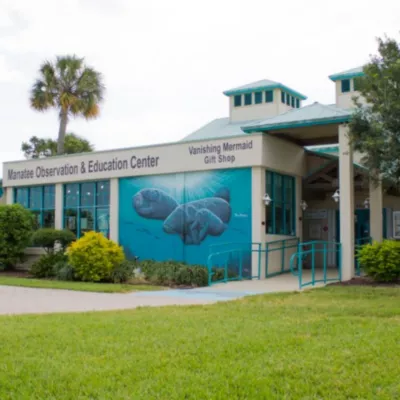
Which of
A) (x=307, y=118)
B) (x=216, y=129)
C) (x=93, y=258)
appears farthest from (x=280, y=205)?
(x=216, y=129)

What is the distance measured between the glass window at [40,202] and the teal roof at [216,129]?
32.3 feet

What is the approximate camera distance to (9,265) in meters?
23.7

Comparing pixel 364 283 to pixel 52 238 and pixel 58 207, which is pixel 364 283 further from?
pixel 58 207

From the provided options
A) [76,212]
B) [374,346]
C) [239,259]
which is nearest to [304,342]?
[374,346]

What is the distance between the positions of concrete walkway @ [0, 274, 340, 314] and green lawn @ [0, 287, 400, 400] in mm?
2175

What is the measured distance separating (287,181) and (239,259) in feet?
11.7

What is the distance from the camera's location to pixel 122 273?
60.4 feet

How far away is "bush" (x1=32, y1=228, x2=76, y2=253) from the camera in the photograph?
22.5 metres

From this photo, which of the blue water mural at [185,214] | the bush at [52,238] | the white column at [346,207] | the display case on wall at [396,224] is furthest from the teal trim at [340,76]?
the bush at [52,238]

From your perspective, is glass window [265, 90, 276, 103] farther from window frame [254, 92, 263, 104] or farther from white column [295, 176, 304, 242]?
white column [295, 176, 304, 242]

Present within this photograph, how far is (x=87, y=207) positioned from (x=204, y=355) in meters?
17.8

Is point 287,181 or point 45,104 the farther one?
point 45,104

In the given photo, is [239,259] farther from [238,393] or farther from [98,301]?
[238,393]

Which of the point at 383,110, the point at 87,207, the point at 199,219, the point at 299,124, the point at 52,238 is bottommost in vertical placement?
the point at 52,238
